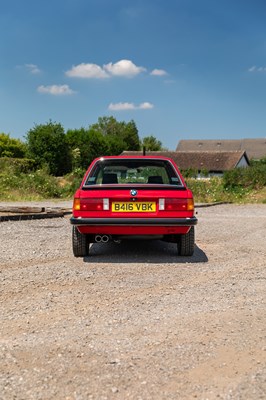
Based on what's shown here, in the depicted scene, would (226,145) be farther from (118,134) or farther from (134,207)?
(134,207)

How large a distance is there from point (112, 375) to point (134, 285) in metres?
2.39

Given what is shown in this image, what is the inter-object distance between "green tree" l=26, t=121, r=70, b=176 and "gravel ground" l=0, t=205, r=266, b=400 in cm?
5115

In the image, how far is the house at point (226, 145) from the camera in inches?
4008

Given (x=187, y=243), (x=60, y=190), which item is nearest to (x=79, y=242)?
(x=187, y=243)

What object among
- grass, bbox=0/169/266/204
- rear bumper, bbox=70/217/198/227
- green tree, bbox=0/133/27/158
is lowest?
grass, bbox=0/169/266/204

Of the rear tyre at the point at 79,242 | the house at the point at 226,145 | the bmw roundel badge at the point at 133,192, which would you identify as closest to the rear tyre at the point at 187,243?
the bmw roundel badge at the point at 133,192

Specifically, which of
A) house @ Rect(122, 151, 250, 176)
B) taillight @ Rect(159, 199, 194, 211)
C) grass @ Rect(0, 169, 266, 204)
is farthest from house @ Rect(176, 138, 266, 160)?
taillight @ Rect(159, 199, 194, 211)

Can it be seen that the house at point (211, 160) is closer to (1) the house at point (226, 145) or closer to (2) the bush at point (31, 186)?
(1) the house at point (226, 145)

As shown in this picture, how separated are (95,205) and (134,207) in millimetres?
567

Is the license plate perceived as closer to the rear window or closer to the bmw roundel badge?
the bmw roundel badge

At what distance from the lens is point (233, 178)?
23609 mm

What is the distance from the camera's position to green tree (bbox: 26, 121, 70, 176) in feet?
188

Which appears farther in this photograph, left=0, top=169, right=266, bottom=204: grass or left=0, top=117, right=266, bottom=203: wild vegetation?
left=0, top=117, right=266, bottom=203: wild vegetation

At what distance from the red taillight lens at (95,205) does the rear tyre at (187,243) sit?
1.27 m
